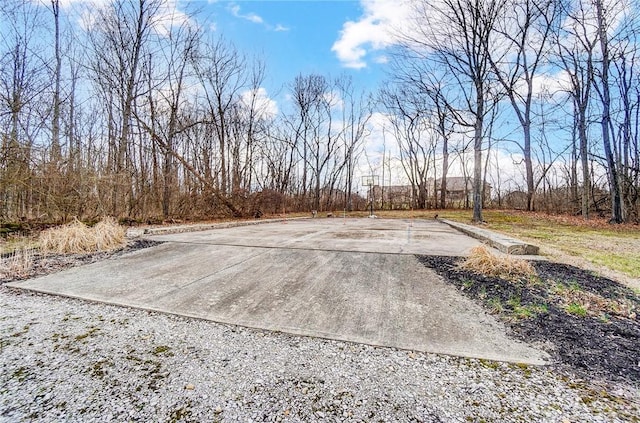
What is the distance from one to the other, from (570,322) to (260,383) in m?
1.97

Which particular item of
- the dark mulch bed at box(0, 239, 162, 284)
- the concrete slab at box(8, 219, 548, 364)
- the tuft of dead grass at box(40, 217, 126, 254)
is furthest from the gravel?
the tuft of dead grass at box(40, 217, 126, 254)

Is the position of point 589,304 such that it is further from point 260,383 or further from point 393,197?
point 393,197

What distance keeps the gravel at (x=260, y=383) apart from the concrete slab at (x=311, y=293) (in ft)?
0.57

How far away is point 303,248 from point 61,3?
429 inches

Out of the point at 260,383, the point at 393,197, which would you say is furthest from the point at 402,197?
Answer: the point at 260,383

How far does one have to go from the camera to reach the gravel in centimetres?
111

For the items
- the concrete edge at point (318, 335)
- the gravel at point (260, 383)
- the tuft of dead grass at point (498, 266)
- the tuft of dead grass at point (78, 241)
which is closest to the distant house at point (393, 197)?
the tuft of dead grass at point (498, 266)

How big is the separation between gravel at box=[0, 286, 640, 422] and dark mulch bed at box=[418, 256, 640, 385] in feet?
0.67

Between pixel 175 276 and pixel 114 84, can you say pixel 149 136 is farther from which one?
pixel 175 276

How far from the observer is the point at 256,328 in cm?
187

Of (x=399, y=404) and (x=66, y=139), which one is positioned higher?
(x=66, y=139)

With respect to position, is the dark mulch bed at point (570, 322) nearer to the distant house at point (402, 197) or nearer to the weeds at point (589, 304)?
the weeds at point (589, 304)

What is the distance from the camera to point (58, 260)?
11.7 feet

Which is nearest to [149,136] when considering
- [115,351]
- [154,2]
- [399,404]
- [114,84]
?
[114,84]
